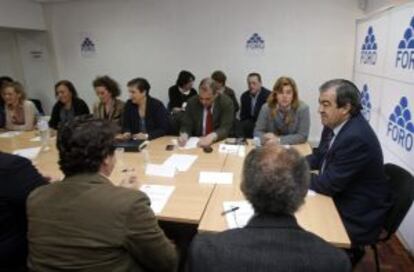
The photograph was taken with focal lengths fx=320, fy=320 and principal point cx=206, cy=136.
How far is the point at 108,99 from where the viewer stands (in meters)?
3.75

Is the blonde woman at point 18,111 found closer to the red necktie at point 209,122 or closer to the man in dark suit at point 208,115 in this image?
the man in dark suit at point 208,115

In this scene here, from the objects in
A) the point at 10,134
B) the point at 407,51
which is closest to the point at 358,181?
the point at 407,51

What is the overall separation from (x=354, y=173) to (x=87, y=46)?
5715 mm

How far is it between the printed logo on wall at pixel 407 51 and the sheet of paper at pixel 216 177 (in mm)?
1774

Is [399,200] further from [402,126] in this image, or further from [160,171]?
[160,171]

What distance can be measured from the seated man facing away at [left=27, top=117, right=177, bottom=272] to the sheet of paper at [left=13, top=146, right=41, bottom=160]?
5.86ft

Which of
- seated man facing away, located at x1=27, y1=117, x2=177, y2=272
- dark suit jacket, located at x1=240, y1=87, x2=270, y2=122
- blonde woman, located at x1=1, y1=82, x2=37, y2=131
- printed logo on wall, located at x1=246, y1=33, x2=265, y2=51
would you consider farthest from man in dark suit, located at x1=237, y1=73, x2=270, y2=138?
seated man facing away, located at x1=27, y1=117, x2=177, y2=272

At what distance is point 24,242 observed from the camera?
1.65m

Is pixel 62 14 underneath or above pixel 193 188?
above

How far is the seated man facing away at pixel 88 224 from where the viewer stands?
1.13m

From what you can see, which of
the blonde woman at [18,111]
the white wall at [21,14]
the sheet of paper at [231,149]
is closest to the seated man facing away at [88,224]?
the sheet of paper at [231,149]

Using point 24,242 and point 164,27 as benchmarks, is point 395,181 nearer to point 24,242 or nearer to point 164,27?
point 24,242

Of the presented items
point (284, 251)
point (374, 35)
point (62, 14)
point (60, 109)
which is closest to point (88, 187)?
point (284, 251)

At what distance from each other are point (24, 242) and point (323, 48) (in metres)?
4.92
